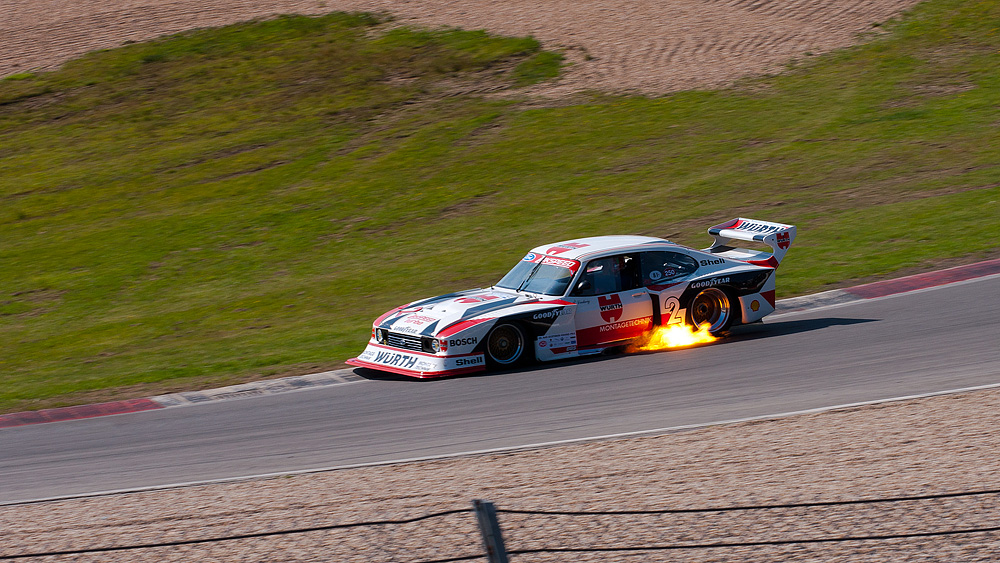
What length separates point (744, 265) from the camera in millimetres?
14133

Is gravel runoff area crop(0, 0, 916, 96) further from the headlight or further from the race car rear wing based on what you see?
the headlight

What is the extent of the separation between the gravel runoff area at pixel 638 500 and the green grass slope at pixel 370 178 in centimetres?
574

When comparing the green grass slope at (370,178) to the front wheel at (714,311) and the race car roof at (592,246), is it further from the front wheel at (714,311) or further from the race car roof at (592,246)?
the race car roof at (592,246)

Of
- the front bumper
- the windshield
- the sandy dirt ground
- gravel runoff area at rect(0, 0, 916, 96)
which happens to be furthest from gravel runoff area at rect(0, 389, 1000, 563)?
gravel runoff area at rect(0, 0, 916, 96)

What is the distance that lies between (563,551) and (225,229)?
1806 cm

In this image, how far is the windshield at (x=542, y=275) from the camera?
1334 cm

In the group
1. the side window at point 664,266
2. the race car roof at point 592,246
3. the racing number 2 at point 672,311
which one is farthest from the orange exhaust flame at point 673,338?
the race car roof at point 592,246

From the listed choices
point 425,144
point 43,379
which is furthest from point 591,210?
point 43,379

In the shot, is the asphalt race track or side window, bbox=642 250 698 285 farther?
side window, bbox=642 250 698 285

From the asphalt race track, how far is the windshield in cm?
106

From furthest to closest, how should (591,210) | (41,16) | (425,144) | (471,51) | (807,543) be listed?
(41,16) < (471,51) < (425,144) < (591,210) < (807,543)

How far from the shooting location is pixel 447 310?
1309 centimetres

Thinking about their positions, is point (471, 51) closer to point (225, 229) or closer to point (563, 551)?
point (225, 229)

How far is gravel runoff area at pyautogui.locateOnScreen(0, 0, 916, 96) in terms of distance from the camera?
3203cm
